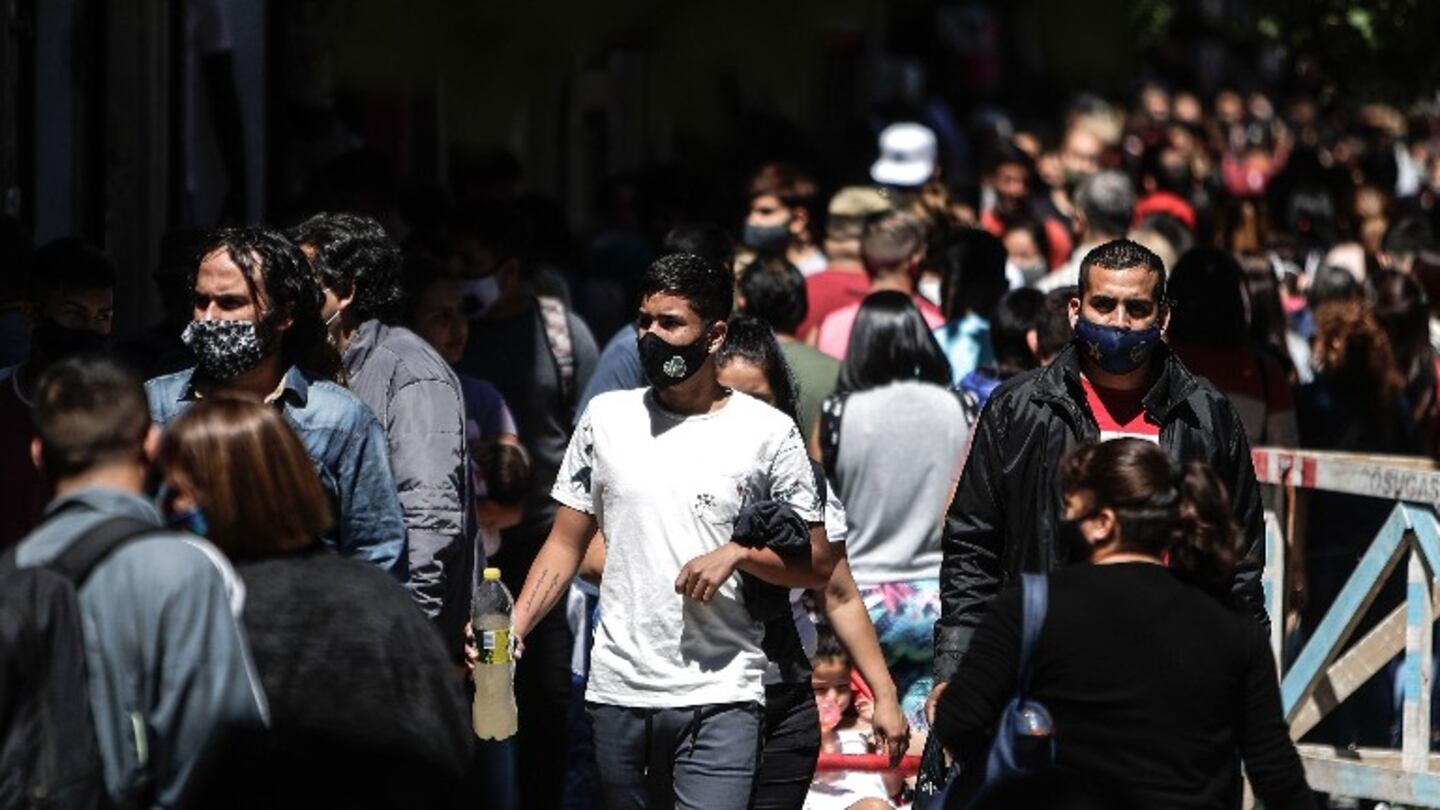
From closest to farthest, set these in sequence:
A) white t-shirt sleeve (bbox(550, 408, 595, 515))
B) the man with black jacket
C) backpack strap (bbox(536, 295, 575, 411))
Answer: the man with black jacket
white t-shirt sleeve (bbox(550, 408, 595, 515))
backpack strap (bbox(536, 295, 575, 411))

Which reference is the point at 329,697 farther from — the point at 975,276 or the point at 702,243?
the point at 975,276

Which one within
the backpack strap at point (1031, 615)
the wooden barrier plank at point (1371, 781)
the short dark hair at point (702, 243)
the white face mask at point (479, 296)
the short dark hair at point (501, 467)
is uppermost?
the short dark hair at point (702, 243)

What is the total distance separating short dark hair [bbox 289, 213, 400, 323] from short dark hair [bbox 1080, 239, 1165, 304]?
1.72m

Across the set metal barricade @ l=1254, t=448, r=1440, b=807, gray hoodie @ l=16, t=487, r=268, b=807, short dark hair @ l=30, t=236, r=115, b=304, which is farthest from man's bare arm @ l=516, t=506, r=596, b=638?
metal barricade @ l=1254, t=448, r=1440, b=807

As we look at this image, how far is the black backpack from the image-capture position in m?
4.92

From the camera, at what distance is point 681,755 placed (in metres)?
6.95

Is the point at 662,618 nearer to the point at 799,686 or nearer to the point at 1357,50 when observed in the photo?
the point at 799,686

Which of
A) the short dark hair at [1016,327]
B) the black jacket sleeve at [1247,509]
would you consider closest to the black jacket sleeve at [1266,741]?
the black jacket sleeve at [1247,509]

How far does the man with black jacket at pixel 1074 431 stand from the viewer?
6.78m

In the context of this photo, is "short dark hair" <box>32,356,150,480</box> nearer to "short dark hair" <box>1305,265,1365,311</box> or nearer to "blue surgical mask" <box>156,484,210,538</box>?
"blue surgical mask" <box>156,484,210,538</box>

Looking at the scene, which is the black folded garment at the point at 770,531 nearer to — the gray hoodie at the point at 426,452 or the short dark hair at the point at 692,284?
the short dark hair at the point at 692,284

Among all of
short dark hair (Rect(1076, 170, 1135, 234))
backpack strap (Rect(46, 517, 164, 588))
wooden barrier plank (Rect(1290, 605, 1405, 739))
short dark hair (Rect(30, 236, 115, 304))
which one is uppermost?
short dark hair (Rect(1076, 170, 1135, 234))

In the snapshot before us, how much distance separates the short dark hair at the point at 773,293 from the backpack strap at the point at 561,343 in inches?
25.8

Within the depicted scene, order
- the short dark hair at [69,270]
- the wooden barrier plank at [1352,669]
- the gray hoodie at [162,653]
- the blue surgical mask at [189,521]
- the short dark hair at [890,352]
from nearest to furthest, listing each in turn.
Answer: the gray hoodie at [162,653], the blue surgical mask at [189,521], the short dark hair at [69,270], the wooden barrier plank at [1352,669], the short dark hair at [890,352]
